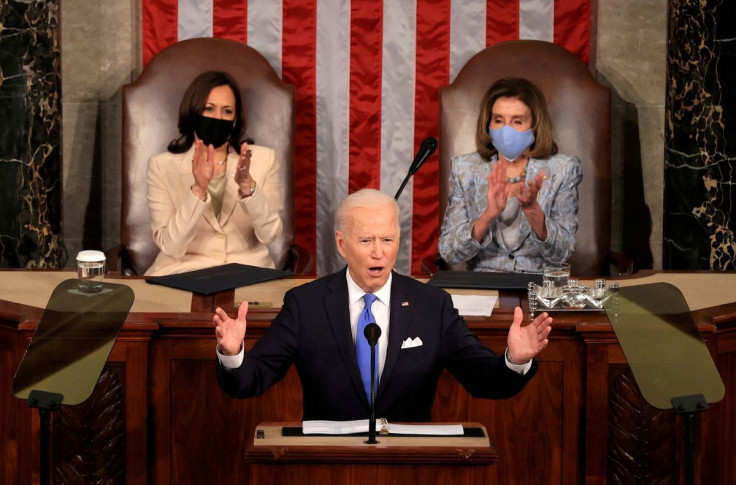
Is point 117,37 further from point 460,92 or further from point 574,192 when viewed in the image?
point 574,192

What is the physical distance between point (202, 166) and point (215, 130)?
1.50 ft

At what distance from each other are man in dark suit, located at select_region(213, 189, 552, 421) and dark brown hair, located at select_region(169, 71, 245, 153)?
1.98 m

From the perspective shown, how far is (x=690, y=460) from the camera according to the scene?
2.30 m

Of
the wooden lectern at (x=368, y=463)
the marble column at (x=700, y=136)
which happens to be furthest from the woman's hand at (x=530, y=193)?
the wooden lectern at (x=368, y=463)

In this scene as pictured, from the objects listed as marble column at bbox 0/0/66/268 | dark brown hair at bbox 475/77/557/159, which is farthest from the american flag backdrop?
dark brown hair at bbox 475/77/557/159

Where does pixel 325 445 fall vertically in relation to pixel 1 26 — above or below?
below

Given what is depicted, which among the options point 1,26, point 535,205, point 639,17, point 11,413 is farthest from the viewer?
point 639,17

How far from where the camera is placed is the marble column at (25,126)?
4832 mm

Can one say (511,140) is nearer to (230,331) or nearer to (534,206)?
(534,206)

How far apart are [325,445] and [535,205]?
6.67ft

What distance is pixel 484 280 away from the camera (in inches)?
149

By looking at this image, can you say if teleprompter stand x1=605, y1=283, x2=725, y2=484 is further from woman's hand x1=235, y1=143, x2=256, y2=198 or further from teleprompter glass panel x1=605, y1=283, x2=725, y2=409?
woman's hand x1=235, y1=143, x2=256, y2=198

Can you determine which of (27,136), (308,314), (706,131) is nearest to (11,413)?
(308,314)

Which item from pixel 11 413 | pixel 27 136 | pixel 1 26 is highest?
pixel 1 26
